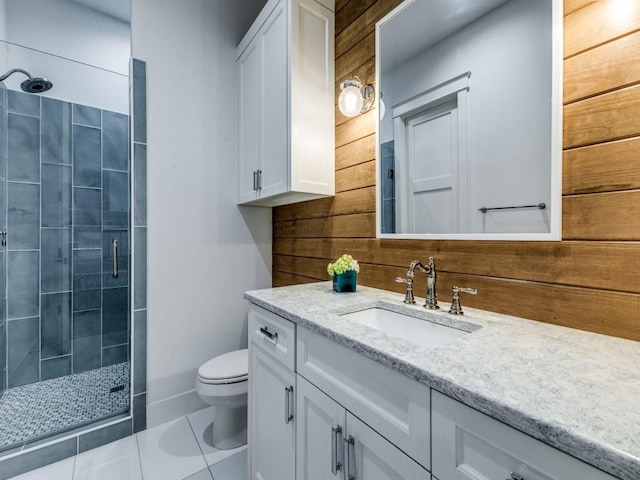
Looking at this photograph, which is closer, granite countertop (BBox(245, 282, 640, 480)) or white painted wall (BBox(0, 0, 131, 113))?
granite countertop (BBox(245, 282, 640, 480))

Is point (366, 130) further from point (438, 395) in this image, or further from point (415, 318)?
point (438, 395)

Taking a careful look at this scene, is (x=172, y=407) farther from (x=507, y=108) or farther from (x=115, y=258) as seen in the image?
(x=507, y=108)

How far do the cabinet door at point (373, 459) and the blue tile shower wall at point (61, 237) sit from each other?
1.81m

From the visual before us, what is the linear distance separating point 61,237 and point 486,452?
2.66 meters

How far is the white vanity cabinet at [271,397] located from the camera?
3.52 ft

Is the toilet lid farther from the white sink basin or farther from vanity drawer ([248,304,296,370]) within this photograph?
the white sink basin

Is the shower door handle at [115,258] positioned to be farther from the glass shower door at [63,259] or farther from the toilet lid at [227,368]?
the toilet lid at [227,368]

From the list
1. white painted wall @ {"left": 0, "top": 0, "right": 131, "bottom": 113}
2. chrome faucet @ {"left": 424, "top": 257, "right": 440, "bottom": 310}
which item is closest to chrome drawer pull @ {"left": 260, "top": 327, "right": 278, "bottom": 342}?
chrome faucet @ {"left": 424, "top": 257, "right": 440, "bottom": 310}

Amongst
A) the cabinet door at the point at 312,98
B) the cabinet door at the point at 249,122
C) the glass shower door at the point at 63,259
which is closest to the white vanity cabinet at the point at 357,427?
the cabinet door at the point at 312,98

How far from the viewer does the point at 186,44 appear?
6.44 feet

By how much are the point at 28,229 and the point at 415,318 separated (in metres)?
2.46

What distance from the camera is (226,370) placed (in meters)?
1.66

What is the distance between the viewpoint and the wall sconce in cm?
150

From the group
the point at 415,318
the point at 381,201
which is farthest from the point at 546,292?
the point at 381,201
